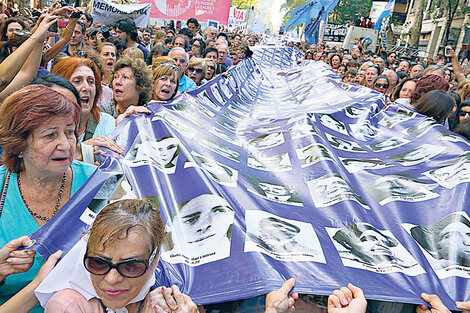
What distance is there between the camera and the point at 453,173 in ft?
8.93

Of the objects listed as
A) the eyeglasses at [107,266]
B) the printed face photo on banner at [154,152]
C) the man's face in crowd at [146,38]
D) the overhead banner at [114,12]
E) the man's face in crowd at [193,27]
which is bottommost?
the printed face photo on banner at [154,152]

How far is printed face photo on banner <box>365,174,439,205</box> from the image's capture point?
2527 mm

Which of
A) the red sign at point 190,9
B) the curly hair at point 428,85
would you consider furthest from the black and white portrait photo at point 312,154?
the red sign at point 190,9

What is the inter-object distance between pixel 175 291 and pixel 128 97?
7.96 ft

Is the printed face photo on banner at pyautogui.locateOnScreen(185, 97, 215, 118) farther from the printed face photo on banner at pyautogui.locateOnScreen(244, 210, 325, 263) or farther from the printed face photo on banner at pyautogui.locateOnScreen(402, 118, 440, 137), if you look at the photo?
the printed face photo on banner at pyautogui.locateOnScreen(402, 118, 440, 137)

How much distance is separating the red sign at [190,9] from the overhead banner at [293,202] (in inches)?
333

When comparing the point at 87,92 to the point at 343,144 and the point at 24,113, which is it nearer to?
the point at 24,113

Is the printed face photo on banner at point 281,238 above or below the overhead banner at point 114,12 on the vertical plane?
below

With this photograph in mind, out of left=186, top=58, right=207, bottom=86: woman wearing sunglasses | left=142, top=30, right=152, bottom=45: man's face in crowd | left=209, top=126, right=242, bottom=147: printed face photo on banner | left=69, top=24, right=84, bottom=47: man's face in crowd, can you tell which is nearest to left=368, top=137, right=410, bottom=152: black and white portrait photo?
left=209, top=126, right=242, bottom=147: printed face photo on banner

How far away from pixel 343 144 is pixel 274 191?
1.27 m

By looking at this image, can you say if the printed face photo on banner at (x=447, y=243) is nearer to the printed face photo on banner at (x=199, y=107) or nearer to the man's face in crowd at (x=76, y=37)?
the printed face photo on banner at (x=199, y=107)

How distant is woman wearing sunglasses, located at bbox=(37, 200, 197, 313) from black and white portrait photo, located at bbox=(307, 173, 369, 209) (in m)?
1.33

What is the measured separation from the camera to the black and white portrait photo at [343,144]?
3.32m

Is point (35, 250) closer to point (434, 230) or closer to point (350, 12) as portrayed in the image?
point (434, 230)
